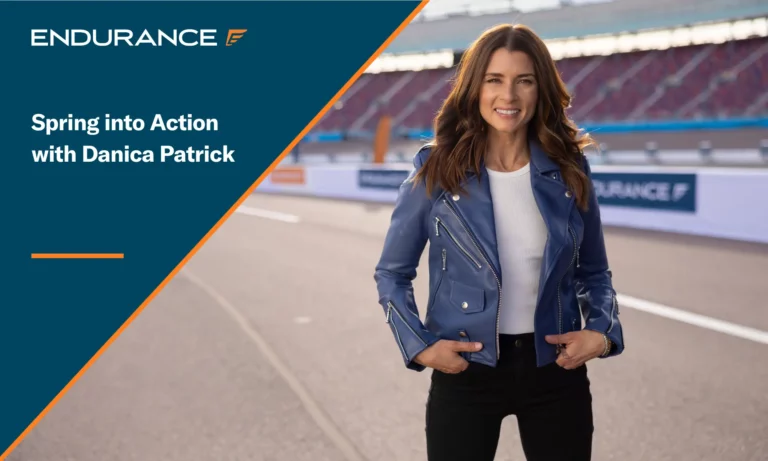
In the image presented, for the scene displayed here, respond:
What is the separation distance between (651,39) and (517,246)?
52874 millimetres

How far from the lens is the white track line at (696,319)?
22.7 feet

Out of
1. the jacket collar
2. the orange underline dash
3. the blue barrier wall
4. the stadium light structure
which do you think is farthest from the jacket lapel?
the stadium light structure

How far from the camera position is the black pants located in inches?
92.7

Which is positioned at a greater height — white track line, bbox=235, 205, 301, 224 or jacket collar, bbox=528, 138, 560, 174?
jacket collar, bbox=528, 138, 560, 174

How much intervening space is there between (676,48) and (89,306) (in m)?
49.6

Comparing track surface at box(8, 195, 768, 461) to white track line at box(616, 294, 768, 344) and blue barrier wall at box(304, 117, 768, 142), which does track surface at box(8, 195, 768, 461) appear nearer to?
white track line at box(616, 294, 768, 344)

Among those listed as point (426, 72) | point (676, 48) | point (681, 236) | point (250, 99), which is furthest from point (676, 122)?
point (250, 99)

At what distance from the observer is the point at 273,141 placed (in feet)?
17.6

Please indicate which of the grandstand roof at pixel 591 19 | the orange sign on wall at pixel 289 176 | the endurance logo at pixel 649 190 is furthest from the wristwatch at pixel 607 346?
the grandstand roof at pixel 591 19

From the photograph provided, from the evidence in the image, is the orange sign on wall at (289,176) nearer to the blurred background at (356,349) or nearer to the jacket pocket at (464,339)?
the blurred background at (356,349)

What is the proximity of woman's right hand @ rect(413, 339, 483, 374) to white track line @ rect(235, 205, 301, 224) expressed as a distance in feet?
47.8

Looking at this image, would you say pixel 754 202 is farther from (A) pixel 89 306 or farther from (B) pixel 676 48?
(B) pixel 676 48

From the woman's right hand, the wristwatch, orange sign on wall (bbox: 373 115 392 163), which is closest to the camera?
the woman's right hand

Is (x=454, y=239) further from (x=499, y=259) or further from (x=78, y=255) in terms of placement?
(x=78, y=255)
